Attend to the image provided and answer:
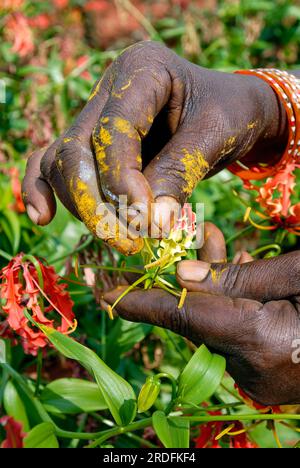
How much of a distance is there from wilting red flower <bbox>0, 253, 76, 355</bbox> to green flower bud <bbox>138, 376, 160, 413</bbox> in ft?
0.47

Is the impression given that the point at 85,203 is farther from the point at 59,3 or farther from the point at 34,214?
the point at 59,3

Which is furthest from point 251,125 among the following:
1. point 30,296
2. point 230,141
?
point 30,296

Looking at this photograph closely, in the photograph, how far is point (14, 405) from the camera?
106 centimetres

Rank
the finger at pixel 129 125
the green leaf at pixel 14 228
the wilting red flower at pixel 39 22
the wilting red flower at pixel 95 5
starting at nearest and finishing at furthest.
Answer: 1. the finger at pixel 129 125
2. the green leaf at pixel 14 228
3. the wilting red flower at pixel 39 22
4. the wilting red flower at pixel 95 5

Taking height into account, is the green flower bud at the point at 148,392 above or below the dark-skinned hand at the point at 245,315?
below

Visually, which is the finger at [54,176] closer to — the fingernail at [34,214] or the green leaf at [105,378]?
the fingernail at [34,214]

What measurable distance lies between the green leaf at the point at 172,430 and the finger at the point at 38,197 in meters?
0.31

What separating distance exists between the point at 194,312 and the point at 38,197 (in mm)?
273

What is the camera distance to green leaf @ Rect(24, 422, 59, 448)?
904mm

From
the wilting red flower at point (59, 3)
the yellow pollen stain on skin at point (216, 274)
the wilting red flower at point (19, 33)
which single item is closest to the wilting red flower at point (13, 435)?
the yellow pollen stain on skin at point (216, 274)

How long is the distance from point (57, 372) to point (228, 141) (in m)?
0.66

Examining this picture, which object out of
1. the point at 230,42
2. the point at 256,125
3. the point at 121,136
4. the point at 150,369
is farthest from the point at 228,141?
the point at 230,42

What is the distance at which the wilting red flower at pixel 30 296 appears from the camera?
0.93 m

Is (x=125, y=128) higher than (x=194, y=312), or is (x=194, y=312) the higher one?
(x=125, y=128)
